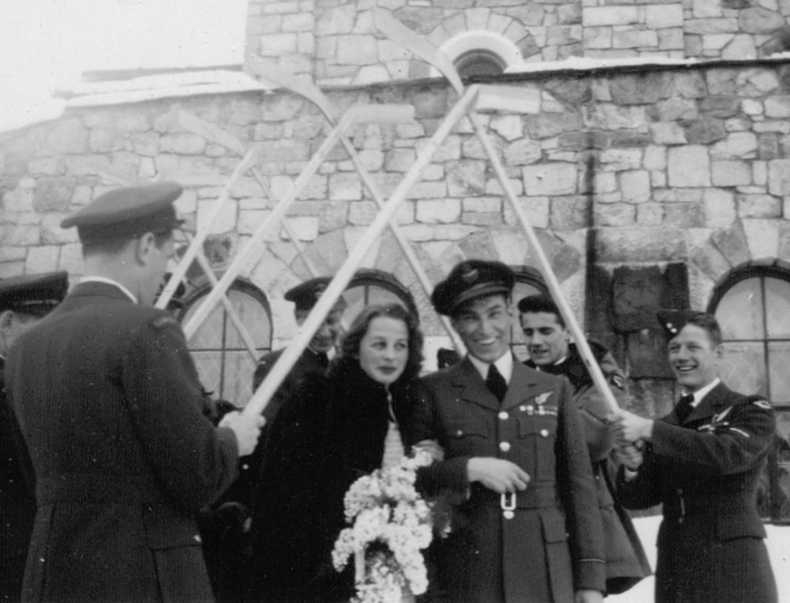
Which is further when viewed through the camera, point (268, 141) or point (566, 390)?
point (268, 141)

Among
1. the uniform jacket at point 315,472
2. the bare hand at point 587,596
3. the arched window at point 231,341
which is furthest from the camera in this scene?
the arched window at point 231,341

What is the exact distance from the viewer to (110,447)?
1.94 metres

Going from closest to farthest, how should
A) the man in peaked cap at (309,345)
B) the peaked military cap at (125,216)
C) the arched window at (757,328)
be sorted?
the peaked military cap at (125,216)
the man in peaked cap at (309,345)
the arched window at (757,328)

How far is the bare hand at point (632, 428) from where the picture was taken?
3240 millimetres

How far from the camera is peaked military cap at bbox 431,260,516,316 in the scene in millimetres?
2990

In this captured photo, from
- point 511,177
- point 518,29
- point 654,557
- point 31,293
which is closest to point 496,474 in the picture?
point 31,293

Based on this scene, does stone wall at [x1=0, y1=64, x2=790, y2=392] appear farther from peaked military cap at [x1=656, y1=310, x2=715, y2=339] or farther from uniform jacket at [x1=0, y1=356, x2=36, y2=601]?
uniform jacket at [x1=0, y1=356, x2=36, y2=601]

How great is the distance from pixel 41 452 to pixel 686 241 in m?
5.32

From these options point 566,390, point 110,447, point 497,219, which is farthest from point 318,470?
point 497,219

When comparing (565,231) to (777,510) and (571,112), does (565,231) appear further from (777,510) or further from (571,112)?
(777,510)

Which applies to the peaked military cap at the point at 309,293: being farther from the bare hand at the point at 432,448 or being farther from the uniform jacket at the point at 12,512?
the uniform jacket at the point at 12,512

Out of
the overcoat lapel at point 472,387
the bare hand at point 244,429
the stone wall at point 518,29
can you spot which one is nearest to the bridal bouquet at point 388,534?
the overcoat lapel at point 472,387

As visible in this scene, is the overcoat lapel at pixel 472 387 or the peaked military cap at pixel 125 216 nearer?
the peaked military cap at pixel 125 216

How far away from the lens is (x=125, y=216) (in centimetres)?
207
